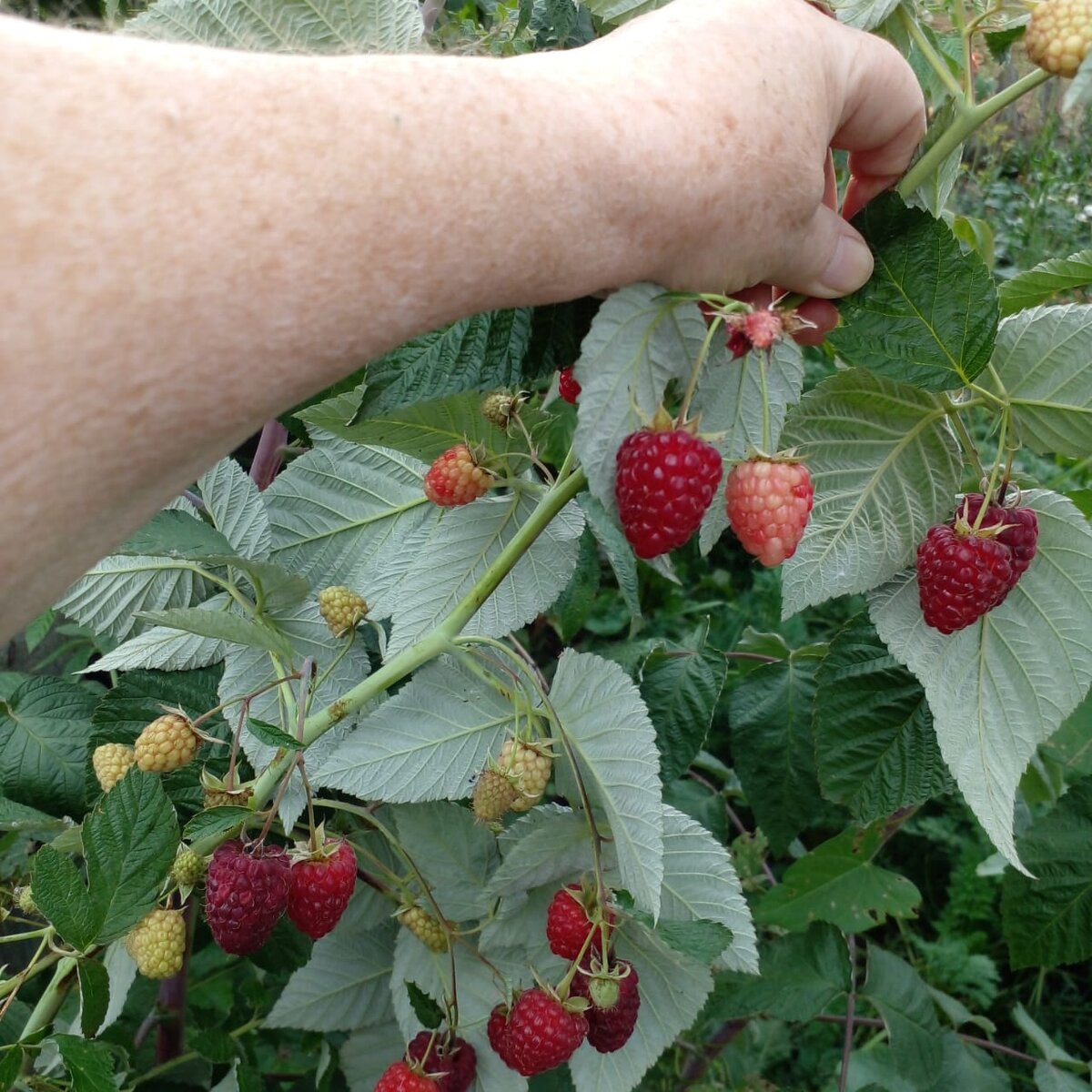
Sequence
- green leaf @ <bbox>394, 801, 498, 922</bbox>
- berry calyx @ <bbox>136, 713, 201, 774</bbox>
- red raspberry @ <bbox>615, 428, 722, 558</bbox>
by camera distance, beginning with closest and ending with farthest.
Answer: red raspberry @ <bbox>615, 428, 722, 558</bbox> → berry calyx @ <bbox>136, 713, 201, 774</bbox> → green leaf @ <bbox>394, 801, 498, 922</bbox>

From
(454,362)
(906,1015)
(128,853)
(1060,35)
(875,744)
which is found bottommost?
(906,1015)

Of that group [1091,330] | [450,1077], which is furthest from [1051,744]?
[450,1077]

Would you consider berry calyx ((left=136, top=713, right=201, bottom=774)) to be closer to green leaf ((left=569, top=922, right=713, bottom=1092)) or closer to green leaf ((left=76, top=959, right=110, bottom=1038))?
green leaf ((left=76, top=959, right=110, bottom=1038))

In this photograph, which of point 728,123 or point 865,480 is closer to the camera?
point 728,123

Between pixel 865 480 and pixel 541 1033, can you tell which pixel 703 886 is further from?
pixel 865 480

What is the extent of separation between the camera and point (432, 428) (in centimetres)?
81

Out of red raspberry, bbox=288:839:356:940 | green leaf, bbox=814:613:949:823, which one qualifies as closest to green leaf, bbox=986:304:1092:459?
green leaf, bbox=814:613:949:823

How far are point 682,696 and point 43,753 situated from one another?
585 millimetres

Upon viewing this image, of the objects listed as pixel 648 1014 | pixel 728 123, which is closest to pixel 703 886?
pixel 648 1014

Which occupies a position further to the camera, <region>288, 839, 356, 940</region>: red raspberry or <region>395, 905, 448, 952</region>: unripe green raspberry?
<region>395, 905, 448, 952</region>: unripe green raspberry

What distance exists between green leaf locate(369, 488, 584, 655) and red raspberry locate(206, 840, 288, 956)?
196 millimetres

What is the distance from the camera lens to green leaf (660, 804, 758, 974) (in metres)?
0.74

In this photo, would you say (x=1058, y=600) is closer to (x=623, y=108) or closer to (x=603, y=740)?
(x=603, y=740)

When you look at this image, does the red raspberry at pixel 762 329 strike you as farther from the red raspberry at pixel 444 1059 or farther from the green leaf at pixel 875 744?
the red raspberry at pixel 444 1059
